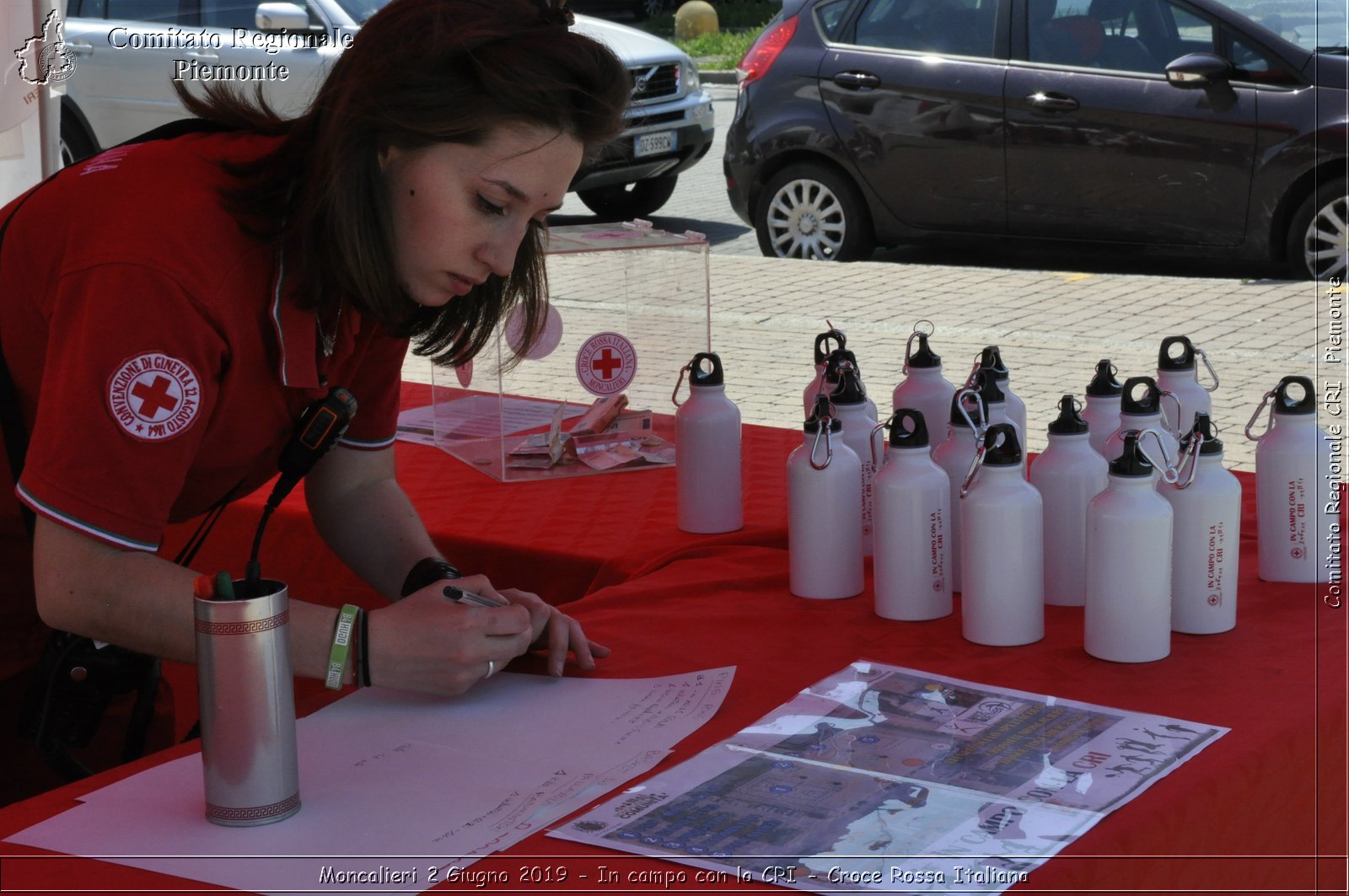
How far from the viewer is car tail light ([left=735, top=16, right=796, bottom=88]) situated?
715cm

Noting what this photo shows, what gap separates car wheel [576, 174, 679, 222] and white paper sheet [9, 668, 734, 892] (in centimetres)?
707

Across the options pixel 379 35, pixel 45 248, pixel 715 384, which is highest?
pixel 379 35

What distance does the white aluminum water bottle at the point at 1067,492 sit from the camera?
1.75 m

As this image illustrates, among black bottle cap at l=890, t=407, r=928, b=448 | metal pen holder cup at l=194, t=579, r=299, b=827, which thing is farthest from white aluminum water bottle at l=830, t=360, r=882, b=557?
metal pen holder cup at l=194, t=579, r=299, b=827

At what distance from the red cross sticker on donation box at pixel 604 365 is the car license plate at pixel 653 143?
5.36 metres

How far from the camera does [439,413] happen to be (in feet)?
9.19

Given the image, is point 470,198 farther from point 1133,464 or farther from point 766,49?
point 766,49

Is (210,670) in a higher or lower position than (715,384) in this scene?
lower

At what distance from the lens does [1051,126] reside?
21.0 ft

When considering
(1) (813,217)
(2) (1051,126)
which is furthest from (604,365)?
(1) (813,217)

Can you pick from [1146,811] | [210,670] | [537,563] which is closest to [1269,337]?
[537,563]

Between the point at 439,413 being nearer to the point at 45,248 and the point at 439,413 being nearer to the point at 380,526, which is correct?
the point at 380,526

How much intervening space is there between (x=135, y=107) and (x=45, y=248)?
6.44m

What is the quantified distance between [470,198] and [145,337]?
1.16 ft
